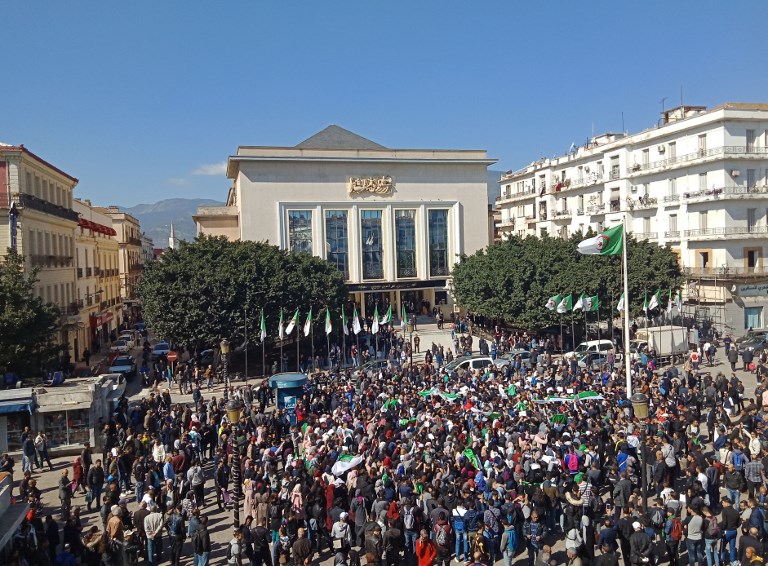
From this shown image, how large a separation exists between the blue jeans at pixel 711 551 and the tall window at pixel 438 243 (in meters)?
40.1

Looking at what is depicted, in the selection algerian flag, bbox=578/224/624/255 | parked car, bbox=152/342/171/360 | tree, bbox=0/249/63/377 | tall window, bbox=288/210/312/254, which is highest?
tall window, bbox=288/210/312/254

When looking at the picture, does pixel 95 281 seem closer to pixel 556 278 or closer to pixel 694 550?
pixel 556 278

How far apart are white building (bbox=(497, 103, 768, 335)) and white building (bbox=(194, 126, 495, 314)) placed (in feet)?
37.0

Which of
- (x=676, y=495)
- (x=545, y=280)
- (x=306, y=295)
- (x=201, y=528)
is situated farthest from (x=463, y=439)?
(x=545, y=280)

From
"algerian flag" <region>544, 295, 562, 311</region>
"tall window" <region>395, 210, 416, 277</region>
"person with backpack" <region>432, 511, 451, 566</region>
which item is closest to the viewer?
"person with backpack" <region>432, 511, 451, 566</region>

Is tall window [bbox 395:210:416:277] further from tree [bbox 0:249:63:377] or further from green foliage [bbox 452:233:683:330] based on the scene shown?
tree [bbox 0:249:63:377]

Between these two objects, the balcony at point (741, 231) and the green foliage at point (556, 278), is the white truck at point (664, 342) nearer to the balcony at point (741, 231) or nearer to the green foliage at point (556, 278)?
the green foliage at point (556, 278)

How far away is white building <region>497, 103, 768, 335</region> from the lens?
40.9 m

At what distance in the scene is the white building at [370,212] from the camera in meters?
47.7

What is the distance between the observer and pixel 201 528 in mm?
11219

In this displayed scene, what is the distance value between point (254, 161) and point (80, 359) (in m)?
17.9

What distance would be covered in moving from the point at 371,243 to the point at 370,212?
240 cm

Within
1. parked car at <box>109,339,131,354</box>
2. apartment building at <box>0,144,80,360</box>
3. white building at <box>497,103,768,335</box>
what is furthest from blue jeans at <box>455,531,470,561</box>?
white building at <box>497,103,768,335</box>

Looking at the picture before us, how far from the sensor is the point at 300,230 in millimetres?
48125
